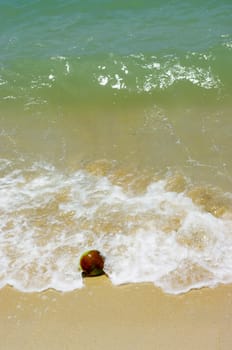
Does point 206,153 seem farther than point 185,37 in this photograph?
No

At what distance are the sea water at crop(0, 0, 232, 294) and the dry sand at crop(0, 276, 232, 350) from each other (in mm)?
171

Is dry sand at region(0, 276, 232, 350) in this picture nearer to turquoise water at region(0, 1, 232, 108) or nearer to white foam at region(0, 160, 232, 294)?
white foam at region(0, 160, 232, 294)

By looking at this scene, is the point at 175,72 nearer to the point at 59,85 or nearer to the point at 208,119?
the point at 208,119

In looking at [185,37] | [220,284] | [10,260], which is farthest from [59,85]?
[220,284]

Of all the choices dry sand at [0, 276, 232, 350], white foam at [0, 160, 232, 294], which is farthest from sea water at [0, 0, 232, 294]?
dry sand at [0, 276, 232, 350]

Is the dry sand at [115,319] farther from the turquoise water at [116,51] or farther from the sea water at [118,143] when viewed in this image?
the turquoise water at [116,51]

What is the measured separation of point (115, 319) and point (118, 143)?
3.52m

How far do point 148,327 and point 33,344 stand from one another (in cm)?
113

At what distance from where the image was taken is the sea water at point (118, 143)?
5.32m

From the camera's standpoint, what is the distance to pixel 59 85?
9.21m

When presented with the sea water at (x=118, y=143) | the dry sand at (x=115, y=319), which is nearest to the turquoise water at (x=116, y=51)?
the sea water at (x=118, y=143)

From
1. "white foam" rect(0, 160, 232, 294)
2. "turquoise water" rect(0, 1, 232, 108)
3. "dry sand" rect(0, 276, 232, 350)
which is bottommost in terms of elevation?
→ "dry sand" rect(0, 276, 232, 350)

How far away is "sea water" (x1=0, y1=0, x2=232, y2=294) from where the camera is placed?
532 centimetres

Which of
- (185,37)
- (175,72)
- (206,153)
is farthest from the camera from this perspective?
(185,37)
